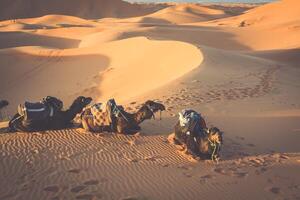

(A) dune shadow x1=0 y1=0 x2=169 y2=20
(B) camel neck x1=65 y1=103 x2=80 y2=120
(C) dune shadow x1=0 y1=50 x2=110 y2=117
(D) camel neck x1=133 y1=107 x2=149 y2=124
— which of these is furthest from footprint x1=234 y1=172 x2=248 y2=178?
(A) dune shadow x1=0 y1=0 x2=169 y2=20

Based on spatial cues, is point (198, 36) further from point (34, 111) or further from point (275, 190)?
point (275, 190)

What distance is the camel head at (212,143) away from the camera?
7.29 meters

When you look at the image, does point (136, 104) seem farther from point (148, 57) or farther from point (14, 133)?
point (148, 57)

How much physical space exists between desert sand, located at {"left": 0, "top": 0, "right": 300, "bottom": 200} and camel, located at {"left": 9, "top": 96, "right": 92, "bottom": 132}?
0.17 m

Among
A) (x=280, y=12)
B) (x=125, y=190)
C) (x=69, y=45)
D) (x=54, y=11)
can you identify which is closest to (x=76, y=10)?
(x=54, y=11)

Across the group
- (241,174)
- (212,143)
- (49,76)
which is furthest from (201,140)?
(49,76)

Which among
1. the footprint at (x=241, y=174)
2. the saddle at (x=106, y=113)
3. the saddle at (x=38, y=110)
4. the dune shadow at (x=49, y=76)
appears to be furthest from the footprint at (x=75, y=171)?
the dune shadow at (x=49, y=76)

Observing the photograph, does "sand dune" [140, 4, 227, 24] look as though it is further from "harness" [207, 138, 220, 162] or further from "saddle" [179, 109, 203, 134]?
"harness" [207, 138, 220, 162]

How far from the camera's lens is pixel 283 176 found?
278 inches

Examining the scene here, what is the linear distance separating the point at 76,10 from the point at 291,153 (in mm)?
76767

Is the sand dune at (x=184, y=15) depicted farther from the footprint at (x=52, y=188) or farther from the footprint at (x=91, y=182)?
the footprint at (x=52, y=188)

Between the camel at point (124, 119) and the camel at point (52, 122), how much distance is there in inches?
19.9

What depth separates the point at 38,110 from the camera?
28.0 feet

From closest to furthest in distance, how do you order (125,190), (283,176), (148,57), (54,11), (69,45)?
(125,190) < (283,176) < (148,57) < (69,45) < (54,11)
